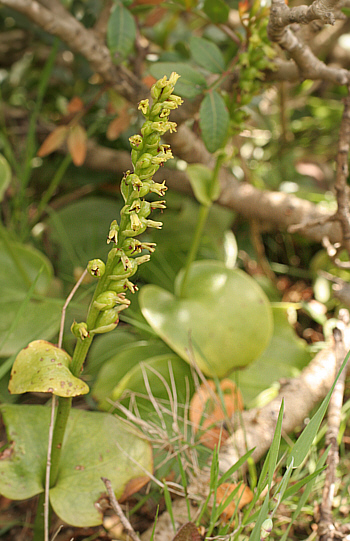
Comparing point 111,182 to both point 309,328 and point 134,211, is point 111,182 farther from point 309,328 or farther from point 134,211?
point 134,211

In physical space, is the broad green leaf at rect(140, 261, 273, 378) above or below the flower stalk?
below

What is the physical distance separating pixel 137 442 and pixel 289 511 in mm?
232

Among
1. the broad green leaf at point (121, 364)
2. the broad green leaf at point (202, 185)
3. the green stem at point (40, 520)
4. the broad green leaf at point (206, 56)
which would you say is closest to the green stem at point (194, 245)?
the broad green leaf at point (202, 185)

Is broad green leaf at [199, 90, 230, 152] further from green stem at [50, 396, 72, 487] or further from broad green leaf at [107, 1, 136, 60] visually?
green stem at [50, 396, 72, 487]

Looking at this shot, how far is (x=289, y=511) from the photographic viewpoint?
1.95 feet

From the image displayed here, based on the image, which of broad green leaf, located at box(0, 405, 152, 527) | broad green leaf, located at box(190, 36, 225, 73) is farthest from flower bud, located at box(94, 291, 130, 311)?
broad green leaf, located at box(190, 36, 225, 73)

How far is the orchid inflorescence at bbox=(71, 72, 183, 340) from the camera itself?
382mm

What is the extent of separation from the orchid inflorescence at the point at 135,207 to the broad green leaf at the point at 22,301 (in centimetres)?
36

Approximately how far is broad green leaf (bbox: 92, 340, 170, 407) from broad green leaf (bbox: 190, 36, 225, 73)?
49cm

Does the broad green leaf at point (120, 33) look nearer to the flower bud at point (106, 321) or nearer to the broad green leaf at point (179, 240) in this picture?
the broad green leaf at point (179, 240)

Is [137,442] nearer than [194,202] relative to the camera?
Yes

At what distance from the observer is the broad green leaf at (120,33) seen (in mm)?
735

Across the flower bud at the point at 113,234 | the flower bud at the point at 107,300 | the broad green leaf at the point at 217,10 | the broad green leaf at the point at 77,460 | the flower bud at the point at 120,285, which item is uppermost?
the broad green leaf at the point at 217,10

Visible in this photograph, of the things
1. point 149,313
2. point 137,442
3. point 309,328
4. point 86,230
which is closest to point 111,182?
point 86,230
